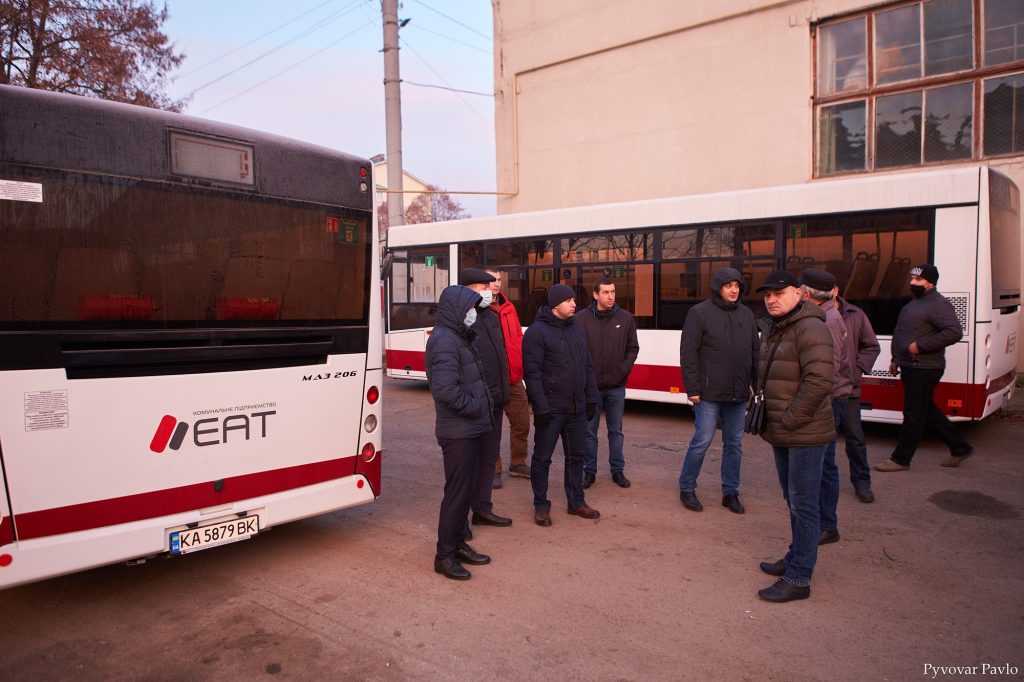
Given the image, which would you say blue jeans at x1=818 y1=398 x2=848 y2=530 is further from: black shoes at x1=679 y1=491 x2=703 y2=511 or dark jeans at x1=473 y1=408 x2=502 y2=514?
dark jeans at x1=473 y1=408 x2=502 y2=514

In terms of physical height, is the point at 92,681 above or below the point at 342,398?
below

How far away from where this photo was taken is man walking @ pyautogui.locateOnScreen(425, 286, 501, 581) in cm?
440

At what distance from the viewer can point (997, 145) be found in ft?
40.0

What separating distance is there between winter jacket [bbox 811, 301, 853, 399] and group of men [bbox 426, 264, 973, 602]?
13 millimetres

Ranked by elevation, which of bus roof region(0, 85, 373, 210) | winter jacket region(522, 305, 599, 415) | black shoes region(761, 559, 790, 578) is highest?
bus roof region(0, 85, 373, 210)

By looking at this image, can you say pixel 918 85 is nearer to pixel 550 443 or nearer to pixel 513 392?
pixel 513 392

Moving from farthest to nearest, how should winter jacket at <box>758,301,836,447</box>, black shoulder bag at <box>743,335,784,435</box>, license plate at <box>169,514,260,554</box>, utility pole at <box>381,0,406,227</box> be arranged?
utility pole at <box>381,0,406,227</box> → black shoulder bag at <box>743,335,784,435</box> → license plate at <box>169,514,260,554</box> → winter jacket at <box>758,301,836,447</box>

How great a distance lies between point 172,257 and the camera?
4.16 meters

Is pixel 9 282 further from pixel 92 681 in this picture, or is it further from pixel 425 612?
pixel 425 612

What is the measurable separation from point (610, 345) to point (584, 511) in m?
1.59

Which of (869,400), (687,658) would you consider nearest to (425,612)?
(687,658)

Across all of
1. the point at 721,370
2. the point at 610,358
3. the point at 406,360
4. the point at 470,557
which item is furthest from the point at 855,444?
the point at 406,360

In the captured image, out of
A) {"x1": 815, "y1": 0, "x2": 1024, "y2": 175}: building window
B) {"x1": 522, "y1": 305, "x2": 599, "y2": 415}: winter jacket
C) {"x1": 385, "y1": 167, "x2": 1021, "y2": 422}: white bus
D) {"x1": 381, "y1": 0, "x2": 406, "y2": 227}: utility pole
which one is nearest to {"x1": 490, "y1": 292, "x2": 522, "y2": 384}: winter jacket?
{"x1": 522, "y1": 305, "x2": 599, "y2": 415}: winter jacket

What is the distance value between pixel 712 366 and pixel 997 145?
9.88m
